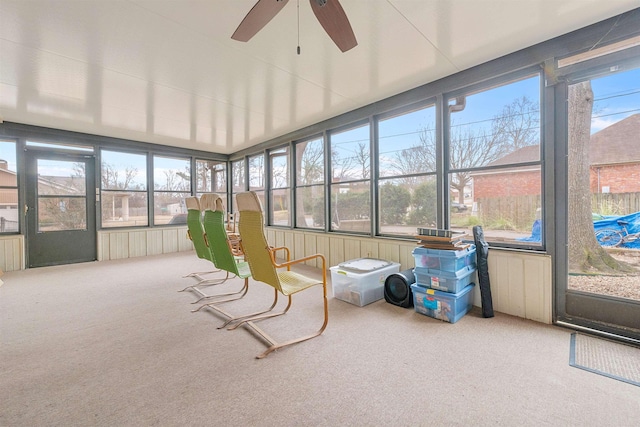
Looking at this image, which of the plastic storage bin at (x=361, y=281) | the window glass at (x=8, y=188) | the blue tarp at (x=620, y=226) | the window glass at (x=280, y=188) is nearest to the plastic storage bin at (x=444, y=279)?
the plastic storage bin at (x=361, y=281)

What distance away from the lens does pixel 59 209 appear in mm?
5375

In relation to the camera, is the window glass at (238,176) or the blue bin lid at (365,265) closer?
the blue bin lid at (365,265)

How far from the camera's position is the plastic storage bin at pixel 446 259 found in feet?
8.70

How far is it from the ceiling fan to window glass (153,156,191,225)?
18.4 ft

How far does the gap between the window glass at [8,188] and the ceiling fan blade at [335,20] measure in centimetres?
625

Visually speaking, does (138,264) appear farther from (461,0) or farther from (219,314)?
(461,0)

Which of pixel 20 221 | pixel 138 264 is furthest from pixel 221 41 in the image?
pixel 20 221

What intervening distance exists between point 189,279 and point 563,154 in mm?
4834

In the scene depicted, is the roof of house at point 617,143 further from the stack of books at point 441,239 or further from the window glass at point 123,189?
the window glass at point 123,189

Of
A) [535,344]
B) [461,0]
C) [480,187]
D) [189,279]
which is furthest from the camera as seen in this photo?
[189,279]

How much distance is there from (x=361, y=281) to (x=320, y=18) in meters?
2.47

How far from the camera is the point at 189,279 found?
Answer: 432 centimetres

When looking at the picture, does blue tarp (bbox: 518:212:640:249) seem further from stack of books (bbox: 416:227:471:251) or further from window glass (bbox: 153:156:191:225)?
window glass (bbox: 153:156:191:225)

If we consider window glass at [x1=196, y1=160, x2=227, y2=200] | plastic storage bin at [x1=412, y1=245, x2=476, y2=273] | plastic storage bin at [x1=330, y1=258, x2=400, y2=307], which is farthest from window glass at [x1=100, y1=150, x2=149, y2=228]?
plastic storage bin at [x1=412, y1=245, x2=476, y2=273]
